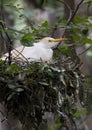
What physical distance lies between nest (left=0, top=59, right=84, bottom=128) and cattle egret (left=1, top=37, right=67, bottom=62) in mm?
122

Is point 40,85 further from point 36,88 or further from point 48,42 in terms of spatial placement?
point 48,42

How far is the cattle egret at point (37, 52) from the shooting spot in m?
3.41

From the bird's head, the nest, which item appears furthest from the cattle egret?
the nest

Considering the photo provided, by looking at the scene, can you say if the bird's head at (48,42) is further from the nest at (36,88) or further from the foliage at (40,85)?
the nest at (36,88)

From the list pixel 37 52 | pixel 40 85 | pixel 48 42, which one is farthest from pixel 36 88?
pixel 48 42

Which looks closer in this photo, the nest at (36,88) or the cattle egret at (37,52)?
the nest at (36,88)

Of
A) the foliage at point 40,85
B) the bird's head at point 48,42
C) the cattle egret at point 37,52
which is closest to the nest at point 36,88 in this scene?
the foliage at point 40,85

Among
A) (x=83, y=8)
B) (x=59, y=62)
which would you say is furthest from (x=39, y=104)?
(x=83, y=8)

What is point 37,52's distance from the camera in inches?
141

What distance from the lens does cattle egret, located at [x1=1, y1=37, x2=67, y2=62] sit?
3412 millimetres

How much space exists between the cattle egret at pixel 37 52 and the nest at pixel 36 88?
122mm

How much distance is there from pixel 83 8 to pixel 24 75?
151cm

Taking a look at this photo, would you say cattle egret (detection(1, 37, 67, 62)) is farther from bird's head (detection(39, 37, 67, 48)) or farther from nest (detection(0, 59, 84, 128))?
nest (detection(0, 59, 84, 128))

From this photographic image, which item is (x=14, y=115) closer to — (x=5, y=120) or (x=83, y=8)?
(x=5, y=120)
